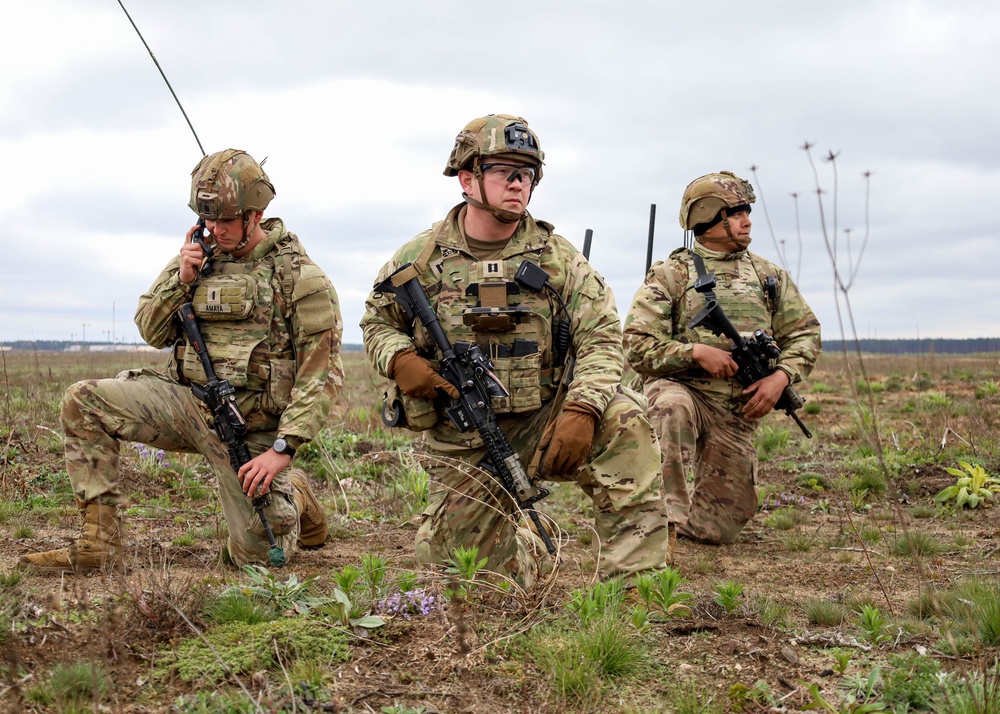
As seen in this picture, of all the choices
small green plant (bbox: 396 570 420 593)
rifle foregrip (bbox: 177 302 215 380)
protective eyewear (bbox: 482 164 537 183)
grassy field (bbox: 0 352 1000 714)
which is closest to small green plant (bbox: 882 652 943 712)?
grassy field (bbox: 0 352 1000 714)

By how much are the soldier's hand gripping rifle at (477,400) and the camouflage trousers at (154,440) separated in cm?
140

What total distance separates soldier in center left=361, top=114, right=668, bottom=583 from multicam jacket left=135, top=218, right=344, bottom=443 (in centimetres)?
55

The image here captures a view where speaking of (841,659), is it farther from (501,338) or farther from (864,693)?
(501,338)

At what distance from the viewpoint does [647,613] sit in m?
3.61

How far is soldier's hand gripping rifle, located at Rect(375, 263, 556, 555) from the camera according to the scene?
4332mm

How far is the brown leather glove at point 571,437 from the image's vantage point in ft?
13.4

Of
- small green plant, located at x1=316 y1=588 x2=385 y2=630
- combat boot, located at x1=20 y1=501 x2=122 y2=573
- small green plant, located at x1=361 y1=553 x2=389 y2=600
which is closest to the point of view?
small green plant, located at x1=316 y1=588 x2=385 y2=630

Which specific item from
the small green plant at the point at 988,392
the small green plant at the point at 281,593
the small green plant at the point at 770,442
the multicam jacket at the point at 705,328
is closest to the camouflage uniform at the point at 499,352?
the small green plant at the point at 281,593

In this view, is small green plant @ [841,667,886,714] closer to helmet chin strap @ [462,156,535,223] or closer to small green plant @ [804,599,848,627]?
small green plant @ [804,599,848,627]

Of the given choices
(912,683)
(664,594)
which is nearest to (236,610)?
(664,594)

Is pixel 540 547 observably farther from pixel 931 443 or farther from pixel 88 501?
pixel 931 443

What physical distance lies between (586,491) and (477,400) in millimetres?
698

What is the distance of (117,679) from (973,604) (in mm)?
3186

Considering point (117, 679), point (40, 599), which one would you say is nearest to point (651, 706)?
point (117, 679)
